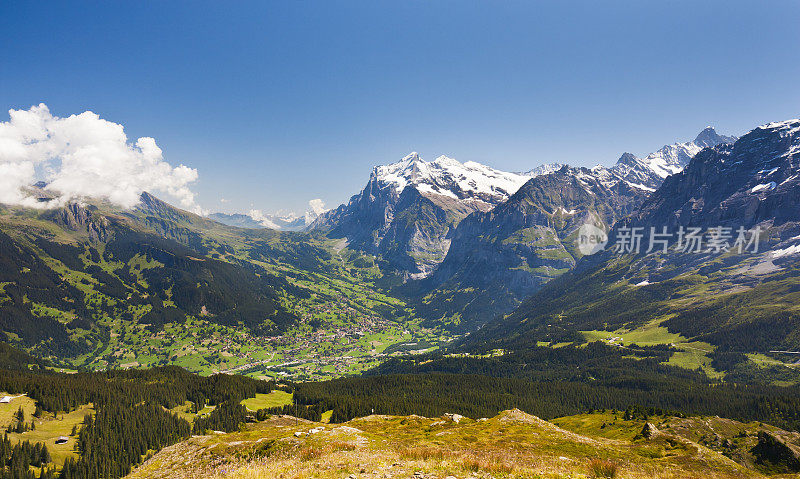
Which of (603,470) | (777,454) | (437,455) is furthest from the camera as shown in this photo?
(777,454)

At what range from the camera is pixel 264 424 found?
339 feet

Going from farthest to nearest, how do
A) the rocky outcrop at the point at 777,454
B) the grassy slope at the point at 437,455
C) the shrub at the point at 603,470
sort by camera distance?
the rocky outcrop at the point at 777,454, the shrub at the point at 603,470, the grassy slope at the point at 437,455

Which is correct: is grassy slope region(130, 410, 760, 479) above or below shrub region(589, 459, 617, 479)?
below

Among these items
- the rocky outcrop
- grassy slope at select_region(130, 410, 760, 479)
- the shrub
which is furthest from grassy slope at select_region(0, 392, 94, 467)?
the rocky outcrop

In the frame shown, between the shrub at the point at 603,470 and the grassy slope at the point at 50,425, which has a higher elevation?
the shrub at the point at 603,470

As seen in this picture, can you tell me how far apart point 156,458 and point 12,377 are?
4322 inches

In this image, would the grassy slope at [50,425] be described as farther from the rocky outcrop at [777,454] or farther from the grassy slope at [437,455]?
the rocky outcrop at [777,454]

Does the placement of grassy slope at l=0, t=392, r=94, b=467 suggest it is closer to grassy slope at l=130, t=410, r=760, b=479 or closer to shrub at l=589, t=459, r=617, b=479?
grassy slope at l=130, t=410, r=760, b=479

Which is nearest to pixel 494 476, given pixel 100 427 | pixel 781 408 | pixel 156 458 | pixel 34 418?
pixel 156 458

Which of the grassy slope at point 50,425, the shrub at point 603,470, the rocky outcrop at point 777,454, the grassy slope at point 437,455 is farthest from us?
the grassy slope at point 50,425

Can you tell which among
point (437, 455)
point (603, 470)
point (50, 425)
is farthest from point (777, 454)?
point (50, 425)

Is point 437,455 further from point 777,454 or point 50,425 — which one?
point 50,425

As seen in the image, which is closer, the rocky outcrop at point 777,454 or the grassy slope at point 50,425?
the rocky outcrop at point 777,454

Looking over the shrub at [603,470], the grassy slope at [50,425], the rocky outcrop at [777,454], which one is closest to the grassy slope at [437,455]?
the shrub at [603,470]
